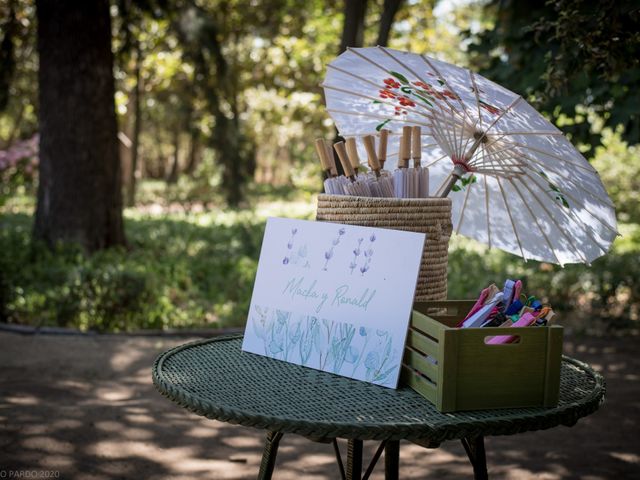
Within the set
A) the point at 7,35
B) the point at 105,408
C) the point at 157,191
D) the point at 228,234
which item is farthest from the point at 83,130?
the point at 157,191

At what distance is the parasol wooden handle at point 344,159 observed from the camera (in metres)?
2.01

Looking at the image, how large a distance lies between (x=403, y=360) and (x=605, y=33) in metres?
1.77

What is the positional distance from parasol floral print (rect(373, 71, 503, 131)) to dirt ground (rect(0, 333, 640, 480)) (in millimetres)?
1935

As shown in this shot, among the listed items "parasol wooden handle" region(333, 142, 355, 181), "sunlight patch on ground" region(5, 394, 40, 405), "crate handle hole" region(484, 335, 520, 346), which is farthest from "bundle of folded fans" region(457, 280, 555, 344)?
"sunlight patch on ground" region(5, 394, 40, 405)

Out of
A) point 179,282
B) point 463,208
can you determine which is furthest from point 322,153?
point 179,282

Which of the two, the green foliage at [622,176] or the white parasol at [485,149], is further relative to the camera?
the green foliage at [622,176]

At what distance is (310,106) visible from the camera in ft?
38.6

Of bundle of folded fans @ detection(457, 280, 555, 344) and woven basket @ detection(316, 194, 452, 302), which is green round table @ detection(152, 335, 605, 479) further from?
woven basket @ detection(316, 194, 452, 302)

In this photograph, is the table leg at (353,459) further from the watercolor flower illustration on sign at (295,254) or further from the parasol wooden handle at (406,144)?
the parasol wooden handle at (406,144)

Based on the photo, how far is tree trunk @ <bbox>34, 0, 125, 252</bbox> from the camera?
7258 millimetres

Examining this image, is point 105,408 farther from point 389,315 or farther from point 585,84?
point 585,84

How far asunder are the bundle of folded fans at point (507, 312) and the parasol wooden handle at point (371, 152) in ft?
1.49

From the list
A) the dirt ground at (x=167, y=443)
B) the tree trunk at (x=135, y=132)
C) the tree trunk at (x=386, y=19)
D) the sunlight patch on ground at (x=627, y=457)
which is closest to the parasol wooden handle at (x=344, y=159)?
the dirt ground at (x=167, y=443)

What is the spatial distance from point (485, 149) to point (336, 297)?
0.69 meters
